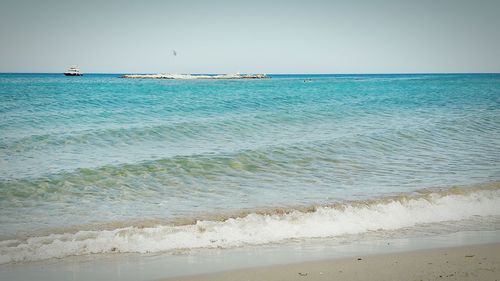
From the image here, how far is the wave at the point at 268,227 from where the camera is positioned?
5.91 m

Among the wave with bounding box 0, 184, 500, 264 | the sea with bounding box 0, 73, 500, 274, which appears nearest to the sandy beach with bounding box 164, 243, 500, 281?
the sea with bounding box 0, 73, 500, 274

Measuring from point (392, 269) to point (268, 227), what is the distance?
230 cm

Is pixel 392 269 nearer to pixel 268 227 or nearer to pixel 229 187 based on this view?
pixel 268 227

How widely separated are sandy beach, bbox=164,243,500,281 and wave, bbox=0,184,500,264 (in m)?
1.22

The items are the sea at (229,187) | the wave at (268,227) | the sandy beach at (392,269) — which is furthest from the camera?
the sea at (229,187)

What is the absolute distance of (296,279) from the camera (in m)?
4.72

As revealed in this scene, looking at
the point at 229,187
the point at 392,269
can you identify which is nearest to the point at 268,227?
the point at 392,269

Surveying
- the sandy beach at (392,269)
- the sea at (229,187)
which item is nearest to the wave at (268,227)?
the sea at (229,187)

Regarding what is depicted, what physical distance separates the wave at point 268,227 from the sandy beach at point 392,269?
4.01 ft

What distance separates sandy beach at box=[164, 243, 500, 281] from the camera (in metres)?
4.77

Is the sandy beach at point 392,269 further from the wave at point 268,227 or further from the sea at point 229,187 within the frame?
the wave at point 268,227

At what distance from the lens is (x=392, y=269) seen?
16.5 ft

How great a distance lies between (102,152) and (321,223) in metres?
8.72

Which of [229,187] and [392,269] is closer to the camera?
[392,269]
